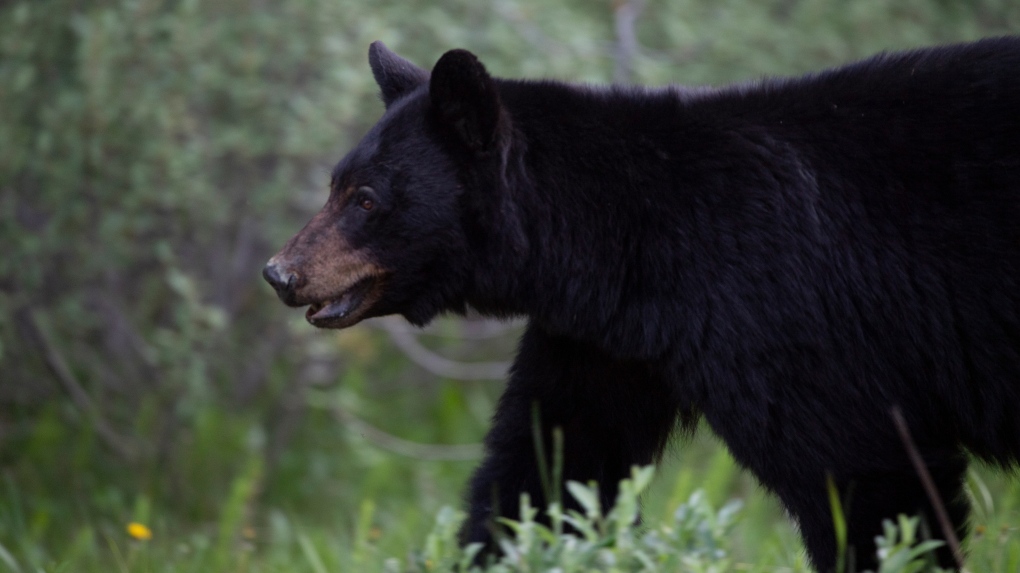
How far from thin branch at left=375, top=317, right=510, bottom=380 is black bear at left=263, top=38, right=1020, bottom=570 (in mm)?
3564

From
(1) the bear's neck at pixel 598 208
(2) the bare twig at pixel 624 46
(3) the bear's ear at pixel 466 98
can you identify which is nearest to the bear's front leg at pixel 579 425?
(1) the bear's neck at pixel 598 208

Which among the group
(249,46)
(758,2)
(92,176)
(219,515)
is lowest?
(219,515)

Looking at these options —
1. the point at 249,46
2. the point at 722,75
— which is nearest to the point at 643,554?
the point at 249,46

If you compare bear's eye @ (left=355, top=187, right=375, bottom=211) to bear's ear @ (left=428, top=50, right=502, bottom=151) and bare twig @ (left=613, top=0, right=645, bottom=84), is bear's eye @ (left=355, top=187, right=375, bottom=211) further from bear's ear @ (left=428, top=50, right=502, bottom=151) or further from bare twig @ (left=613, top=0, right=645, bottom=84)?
bare twig @ (left=613, top=0, right=645, bottom=84)

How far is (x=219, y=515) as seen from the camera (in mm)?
6258

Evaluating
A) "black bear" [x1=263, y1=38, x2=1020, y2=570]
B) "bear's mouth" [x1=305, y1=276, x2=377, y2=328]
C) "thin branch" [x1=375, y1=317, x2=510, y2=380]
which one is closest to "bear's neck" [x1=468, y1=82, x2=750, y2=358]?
"black bear" [x1=263, y1=38, x2=1020, y2=570]

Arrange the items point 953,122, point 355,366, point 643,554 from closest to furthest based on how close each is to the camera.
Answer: point 643,554 < point 953,122 < point 355,366

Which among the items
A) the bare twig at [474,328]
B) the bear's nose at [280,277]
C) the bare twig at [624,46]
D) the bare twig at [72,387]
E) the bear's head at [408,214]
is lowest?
A: the bare twig at [72,387]

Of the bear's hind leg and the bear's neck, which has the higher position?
the bear's neck

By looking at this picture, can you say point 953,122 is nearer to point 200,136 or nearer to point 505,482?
point 505,482

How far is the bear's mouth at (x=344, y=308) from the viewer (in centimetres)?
336

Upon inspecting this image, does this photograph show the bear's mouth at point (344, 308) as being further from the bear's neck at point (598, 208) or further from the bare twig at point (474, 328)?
the bare twig at point (474, 328)

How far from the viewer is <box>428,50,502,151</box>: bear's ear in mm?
3188

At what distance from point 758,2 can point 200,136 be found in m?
2.83
